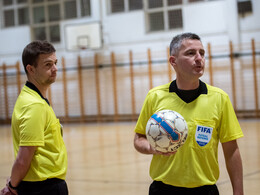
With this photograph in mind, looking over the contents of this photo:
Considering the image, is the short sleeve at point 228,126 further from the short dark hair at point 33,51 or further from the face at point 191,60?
the short dark hair at point 33,51

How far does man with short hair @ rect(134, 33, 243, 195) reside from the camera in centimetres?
203

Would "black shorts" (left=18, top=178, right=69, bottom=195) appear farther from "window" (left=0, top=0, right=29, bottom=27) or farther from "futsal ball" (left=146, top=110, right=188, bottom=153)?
"window" (left=0, top=0, right=29, bottom=27)

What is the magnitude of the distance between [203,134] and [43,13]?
548 inches

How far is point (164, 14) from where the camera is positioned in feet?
43.9

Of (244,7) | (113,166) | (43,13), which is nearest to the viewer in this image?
(113,166)

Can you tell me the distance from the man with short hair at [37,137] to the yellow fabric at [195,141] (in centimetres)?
58

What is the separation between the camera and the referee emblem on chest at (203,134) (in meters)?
2.03

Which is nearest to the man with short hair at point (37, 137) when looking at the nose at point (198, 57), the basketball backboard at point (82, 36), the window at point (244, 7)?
the nose at point (198, 57)

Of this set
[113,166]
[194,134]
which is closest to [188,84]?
[194,134]

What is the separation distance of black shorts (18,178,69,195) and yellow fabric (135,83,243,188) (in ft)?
1.85

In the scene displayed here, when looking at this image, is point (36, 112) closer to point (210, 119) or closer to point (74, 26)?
point (210, 119)

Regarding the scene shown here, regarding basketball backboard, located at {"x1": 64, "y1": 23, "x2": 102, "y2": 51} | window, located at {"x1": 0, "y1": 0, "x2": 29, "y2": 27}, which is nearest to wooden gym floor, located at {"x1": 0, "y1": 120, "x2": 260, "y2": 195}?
basketball backboard, located at {"x1": 64, "y1": 23, "x2": 102, "y2": 51}

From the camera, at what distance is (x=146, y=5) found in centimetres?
1352

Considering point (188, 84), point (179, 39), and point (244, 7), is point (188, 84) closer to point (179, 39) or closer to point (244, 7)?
point (179, 39)
